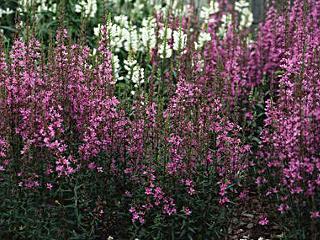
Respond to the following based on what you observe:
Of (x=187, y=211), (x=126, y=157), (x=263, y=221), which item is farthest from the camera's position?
(x=126, y=157)

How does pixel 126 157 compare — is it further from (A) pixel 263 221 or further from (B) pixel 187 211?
(A) pixel 263 221

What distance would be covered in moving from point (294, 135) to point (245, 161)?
735 millimetres

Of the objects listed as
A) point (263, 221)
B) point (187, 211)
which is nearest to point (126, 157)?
point (187, 211)

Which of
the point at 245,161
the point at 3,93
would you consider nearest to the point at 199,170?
the point at 245,161

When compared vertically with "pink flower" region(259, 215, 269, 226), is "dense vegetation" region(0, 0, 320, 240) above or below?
above

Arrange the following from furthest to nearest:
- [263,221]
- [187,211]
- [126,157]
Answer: [126,157], [263,221], [187,211]

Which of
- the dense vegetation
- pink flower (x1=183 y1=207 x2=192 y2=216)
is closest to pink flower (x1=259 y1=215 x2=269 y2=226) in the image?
the dense vegetation

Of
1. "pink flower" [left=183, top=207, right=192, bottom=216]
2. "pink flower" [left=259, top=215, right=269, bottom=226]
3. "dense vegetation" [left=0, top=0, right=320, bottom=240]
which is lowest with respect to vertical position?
"pink flower" [left=259, top=215, right=269, bottom=226]

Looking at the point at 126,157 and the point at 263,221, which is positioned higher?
the point at 126,157

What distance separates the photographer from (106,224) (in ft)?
14.8

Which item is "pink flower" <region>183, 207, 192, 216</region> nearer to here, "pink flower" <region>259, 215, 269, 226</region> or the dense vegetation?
the dense vegetation

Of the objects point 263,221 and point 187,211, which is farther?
point 263,221

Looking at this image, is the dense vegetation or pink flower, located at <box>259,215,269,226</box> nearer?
the dense vegetation

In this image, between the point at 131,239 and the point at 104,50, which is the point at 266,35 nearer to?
the point at 104,50
